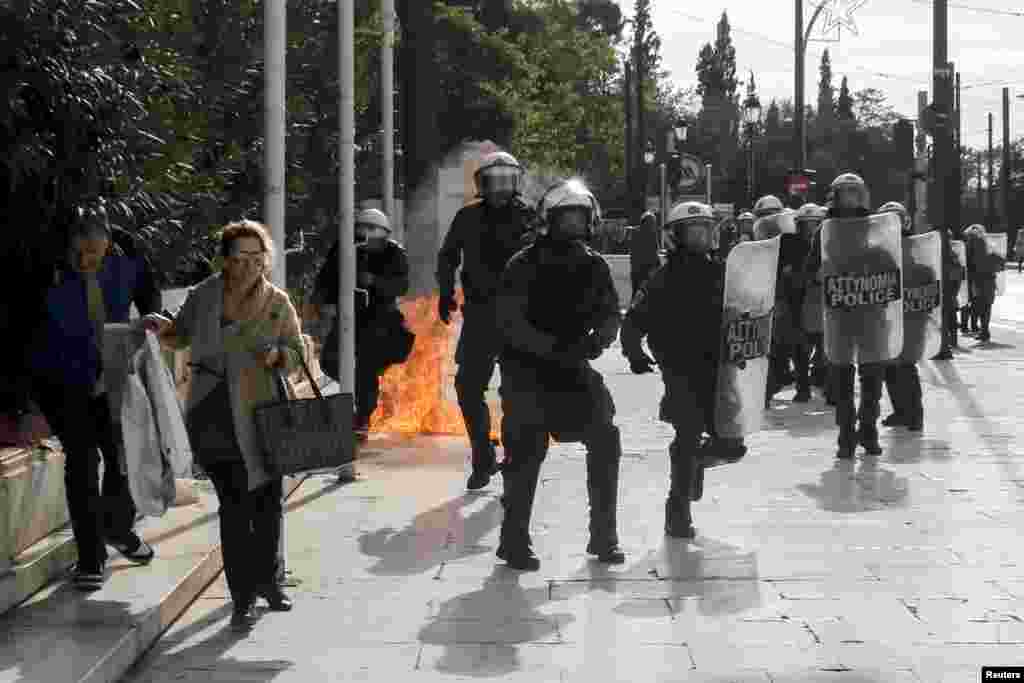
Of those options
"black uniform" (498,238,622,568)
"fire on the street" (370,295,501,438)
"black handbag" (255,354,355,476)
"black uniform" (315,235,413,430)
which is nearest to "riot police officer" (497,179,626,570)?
"black uniform" (498,238,622,568)

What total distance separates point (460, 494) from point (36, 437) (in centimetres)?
322

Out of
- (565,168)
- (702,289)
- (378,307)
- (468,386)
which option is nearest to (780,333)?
(378,307)

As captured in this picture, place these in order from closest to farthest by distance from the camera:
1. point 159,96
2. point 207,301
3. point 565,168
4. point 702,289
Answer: point 207,301
point 702,289
point 159,96
point 565,168

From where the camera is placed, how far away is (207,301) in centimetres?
732

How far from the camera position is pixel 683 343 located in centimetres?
938

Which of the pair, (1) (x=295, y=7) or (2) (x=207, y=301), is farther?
(1) (x=295, y=7)

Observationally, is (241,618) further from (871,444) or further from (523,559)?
(871,444)

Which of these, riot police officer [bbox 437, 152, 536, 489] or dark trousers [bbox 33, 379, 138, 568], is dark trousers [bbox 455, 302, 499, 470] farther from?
dark trousers [bbox 33, 379, 138, 568]

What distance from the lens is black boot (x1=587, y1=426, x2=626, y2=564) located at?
8.62 m

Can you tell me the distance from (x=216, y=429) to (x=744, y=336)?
3.32 metres

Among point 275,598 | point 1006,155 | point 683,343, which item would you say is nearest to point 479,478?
point 683,343

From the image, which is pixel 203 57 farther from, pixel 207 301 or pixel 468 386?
pixel 207 301

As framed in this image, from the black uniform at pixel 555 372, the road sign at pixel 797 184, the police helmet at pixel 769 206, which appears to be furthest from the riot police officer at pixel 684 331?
the road sign at pixel 797 184

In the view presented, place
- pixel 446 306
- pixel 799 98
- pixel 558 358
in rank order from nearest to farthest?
pixel 558 358 < pixel 446 306 < pixel 799 98
